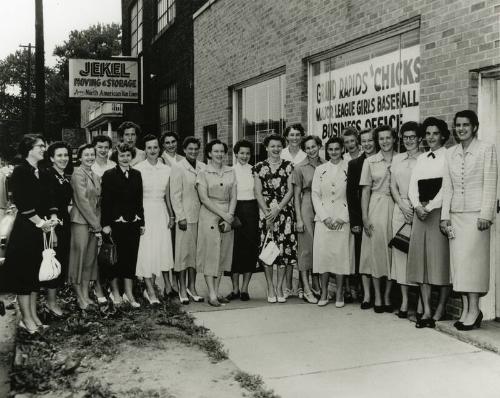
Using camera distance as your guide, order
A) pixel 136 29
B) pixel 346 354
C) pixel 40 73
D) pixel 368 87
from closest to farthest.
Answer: pixel 346 354 < pixel 368 87 < pixel 40 73 < pixel 136 29

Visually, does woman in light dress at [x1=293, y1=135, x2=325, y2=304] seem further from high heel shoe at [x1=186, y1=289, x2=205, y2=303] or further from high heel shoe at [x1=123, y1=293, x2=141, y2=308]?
high heel shoe at [x1=123, y1=293, x2=141, y2=308]

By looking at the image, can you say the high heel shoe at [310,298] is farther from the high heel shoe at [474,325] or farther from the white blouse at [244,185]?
the high heel shoe at [474,325]

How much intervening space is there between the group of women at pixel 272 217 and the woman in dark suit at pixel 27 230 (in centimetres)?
1

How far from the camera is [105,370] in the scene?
4746 millimetres

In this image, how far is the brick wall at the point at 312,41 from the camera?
19.1 feet

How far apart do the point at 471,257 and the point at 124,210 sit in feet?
11.7

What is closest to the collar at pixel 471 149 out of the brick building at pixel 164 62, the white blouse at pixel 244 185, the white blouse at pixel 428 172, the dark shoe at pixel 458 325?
the white blouse at pixel 428 172

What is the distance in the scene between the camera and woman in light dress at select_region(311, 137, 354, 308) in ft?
22.0

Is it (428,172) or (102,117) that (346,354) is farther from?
(102,117)

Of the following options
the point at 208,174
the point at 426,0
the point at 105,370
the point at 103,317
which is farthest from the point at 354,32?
the point at 105,370

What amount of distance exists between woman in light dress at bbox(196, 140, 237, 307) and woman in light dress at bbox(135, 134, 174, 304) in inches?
15.1

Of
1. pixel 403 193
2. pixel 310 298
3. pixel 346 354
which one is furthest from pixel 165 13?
pixel 346 354

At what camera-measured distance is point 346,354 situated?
507 cm

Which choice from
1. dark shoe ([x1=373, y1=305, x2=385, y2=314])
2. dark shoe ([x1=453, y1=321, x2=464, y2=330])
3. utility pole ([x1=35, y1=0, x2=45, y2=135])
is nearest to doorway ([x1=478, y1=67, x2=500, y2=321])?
dark shoe ([x1=453, y1=321, x2=464, y2=330])
